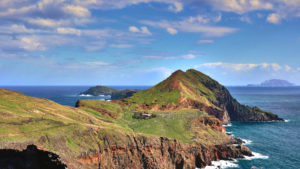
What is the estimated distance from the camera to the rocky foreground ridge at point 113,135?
6095cm

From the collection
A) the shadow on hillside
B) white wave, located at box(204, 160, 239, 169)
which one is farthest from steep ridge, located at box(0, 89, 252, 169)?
white wave, located at box(204, 160, 239, 169)

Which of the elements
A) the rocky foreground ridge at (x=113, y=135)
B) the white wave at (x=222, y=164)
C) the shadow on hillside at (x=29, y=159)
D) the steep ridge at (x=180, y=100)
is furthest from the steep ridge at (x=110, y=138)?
the steep ridge at (x=180, y=100)

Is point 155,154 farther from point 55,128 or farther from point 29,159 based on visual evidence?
point 29,159

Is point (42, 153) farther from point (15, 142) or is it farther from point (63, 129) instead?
point (63, 129)

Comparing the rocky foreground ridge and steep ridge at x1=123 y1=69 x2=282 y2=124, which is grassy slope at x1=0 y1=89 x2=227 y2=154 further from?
steep ridge at x1=123 y1=69 x2=282 y2=124

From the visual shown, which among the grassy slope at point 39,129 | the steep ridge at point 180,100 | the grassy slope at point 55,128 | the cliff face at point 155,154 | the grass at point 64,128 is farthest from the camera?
the steep ridge at point 180,100

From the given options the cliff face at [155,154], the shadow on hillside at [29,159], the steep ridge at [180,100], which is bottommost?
the cliff face at [155,154]

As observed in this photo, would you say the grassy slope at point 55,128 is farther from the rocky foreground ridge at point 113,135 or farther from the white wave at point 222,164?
the white wave at point 222,164

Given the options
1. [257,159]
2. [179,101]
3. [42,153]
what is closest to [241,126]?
[179,101]

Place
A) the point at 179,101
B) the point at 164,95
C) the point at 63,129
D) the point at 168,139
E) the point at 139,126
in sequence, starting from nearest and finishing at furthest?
the point at 63,129 → the point at 168,139 → the point at 139,126 → the point at 179,101 → the point at 164,95

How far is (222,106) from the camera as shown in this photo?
19950cm

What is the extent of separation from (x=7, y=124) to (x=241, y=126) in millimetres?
165704

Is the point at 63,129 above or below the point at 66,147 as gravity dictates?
above

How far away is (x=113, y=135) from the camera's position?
7800 cm
